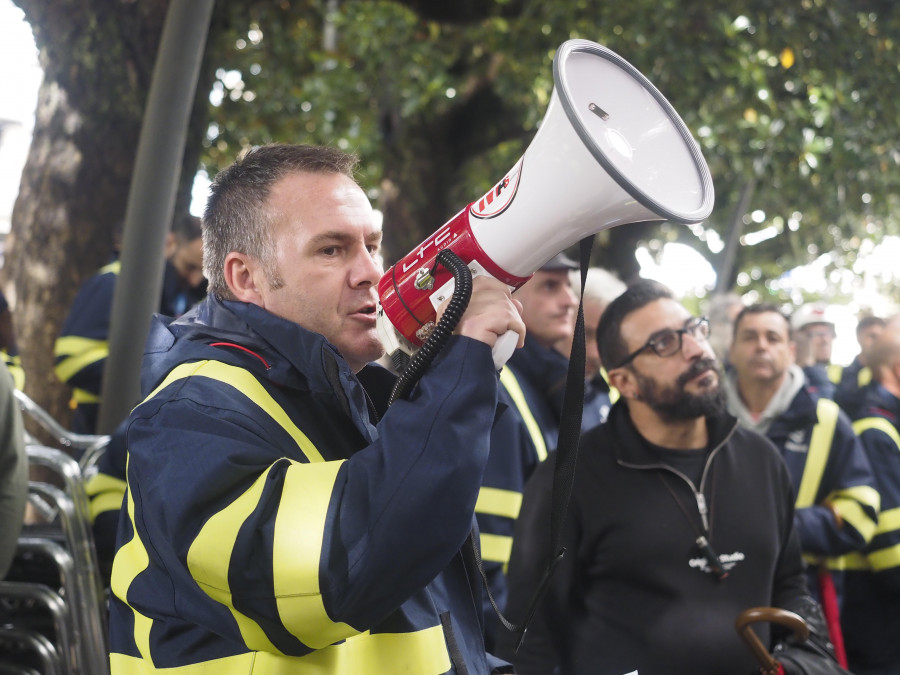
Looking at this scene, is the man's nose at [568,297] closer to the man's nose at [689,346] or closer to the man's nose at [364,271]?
the man's nose at [689,346]

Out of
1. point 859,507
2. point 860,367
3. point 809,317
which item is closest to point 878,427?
point 859,507

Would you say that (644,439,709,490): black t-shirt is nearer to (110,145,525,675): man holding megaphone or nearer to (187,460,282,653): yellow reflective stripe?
(110,145,525,675): man holding megaphone

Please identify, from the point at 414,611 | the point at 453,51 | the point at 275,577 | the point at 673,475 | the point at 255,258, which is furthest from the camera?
the point at 453,51

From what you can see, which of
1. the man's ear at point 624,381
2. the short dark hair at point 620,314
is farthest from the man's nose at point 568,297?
the man's ear at point 624,381

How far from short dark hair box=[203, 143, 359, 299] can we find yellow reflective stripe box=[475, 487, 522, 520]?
1.69 m

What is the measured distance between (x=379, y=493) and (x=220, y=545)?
226mm

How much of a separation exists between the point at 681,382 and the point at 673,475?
34cm

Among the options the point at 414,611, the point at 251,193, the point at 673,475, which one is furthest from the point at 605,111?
the point at 673,475

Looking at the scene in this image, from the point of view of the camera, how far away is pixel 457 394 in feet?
4.88

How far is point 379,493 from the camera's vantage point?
53.8 inches

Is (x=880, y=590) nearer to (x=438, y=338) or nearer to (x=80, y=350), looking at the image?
(x=438, y=338)

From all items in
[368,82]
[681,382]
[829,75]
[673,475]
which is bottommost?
[673,475]

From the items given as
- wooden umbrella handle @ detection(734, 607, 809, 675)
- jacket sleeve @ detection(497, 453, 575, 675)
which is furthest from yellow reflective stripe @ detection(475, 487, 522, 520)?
wooden umbrella handle @ detection(734, 607, 809, 675)

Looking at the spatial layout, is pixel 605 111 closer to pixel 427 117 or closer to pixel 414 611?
pixel 414 611
